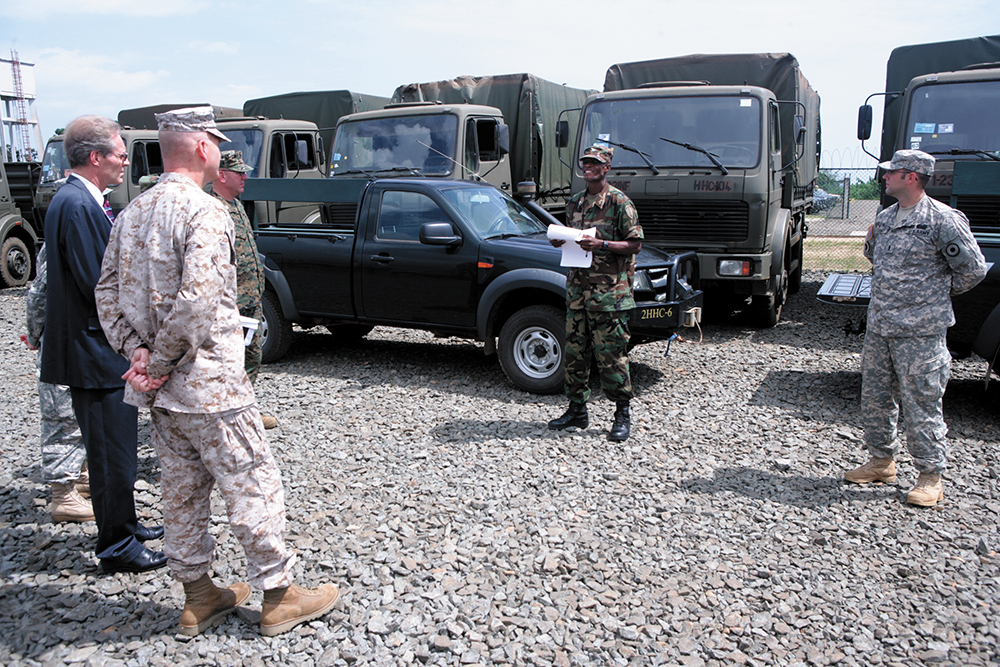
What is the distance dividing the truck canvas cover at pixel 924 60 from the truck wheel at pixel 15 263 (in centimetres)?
1412

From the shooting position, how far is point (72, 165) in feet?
10.8

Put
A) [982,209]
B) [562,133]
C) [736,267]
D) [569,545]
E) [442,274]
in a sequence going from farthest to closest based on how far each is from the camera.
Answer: [562,133]
[736,267]
[982,209]
[442,274]
[569,545]

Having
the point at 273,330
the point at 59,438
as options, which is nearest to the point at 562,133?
the point at 273,330

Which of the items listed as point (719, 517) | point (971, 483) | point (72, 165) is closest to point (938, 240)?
point (971, 483)

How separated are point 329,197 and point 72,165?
3791 millimetres

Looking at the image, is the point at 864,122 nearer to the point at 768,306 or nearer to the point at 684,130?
the point at 684,130

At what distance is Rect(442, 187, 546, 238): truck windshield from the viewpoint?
679cm

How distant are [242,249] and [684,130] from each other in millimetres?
5411

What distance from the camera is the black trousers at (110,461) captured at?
3354mm

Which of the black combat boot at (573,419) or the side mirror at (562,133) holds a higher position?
the side mirror at (562,133)

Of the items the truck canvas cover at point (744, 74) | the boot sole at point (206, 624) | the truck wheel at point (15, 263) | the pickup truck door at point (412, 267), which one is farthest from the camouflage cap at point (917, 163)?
the truck wheel at point (15, 263)

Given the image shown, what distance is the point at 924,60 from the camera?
869 centimetres

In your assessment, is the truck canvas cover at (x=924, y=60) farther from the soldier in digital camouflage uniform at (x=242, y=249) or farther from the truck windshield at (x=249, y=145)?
the truck windshield at (x=249, y=145)

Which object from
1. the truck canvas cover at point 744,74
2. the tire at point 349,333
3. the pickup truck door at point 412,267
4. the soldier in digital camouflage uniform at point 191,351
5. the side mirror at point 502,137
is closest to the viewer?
the soldier in digital camouflage uniform at point 191,351
